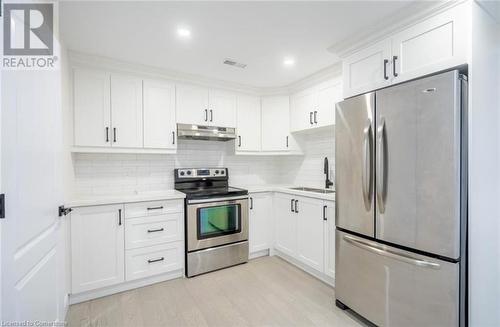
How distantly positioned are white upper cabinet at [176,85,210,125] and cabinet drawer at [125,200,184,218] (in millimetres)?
1044

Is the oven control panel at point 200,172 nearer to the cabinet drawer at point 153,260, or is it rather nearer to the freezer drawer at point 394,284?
the cabinet drawer at point 153,260

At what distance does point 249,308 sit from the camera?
2.17m

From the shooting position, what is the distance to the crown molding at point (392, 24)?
1591 mm

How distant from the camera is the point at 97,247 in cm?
230

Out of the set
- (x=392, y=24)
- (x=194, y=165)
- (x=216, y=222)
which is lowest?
(x=216, y=222)

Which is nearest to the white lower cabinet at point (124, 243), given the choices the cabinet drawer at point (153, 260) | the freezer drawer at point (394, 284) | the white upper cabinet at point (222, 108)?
the cabinet drawer at point (153, 260)

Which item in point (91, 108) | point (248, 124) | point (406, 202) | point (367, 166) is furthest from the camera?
point (248, 124)

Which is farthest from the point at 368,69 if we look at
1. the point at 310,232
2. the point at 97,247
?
the point at 97,247

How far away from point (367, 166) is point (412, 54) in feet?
2.87

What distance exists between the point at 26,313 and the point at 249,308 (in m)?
1.62

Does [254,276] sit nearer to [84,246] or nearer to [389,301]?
[389,301]

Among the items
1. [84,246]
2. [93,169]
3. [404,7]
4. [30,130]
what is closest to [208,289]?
[84,246]

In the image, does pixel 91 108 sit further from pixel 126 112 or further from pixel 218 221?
pixel 218 221

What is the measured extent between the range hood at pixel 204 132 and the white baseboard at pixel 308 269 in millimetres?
1776
